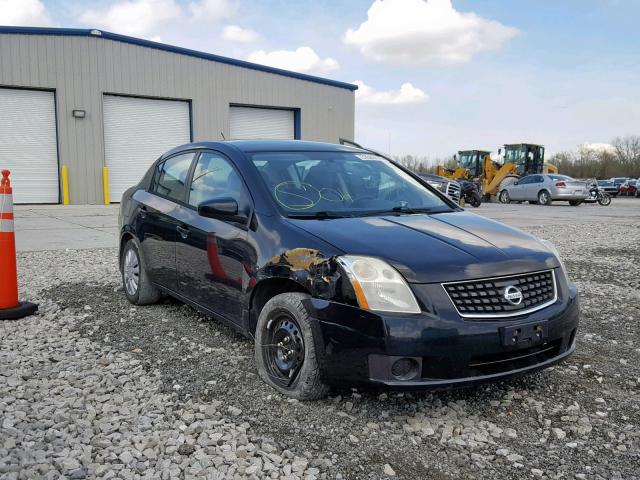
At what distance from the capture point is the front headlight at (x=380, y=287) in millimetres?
2742

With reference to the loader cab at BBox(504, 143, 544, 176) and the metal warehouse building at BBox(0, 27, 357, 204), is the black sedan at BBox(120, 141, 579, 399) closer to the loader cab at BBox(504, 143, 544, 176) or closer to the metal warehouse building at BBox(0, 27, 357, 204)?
the metal warehouse building at BBox(0, 27, 357, 204)

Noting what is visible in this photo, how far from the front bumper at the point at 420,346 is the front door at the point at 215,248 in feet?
2.78

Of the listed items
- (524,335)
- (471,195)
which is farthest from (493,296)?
(471,195)

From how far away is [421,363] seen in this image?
8.95 ft

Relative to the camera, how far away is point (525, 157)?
3278cm

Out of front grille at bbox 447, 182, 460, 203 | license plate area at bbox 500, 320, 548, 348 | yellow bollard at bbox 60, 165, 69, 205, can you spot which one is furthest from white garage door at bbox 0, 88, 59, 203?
license plate area at bbox 500, 320, 548, 348

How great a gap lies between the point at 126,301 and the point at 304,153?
2424 millimetres

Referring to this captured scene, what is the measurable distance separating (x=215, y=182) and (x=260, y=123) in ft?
70.3

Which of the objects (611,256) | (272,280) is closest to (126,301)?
(272,280)

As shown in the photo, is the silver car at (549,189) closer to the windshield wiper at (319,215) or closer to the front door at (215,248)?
the front door at (215,248)

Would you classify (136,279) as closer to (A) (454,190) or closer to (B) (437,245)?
(B) (437,245)

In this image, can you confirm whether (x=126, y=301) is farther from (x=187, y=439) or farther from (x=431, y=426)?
(x=431, y=426)

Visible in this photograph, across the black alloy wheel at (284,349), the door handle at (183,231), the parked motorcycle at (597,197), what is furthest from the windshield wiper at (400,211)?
the parked motorcycle at (597,197)

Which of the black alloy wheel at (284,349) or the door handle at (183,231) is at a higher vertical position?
the door handle at (183,231)
